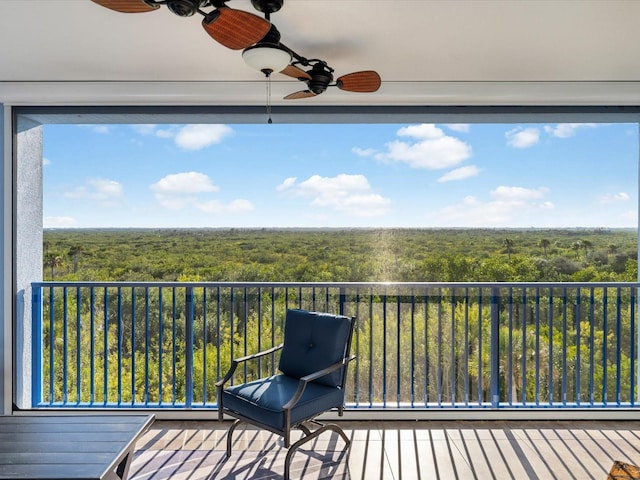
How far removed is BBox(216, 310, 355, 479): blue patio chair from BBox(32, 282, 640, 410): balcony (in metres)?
0.48

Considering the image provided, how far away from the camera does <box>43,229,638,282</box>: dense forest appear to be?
4.12 m

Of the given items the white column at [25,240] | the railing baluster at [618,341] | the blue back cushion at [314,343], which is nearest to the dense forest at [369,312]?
the railing baluster at [618,341]

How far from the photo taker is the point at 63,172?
14.9 feet

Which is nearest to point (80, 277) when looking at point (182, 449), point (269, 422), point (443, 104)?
point (182, 449)

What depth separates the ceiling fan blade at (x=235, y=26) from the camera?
150cm

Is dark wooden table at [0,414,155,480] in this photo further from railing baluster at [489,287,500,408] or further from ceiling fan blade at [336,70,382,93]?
railing baluster at [489,287,500,408]

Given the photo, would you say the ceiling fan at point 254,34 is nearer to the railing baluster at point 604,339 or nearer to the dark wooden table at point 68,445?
the dark wooden table at point 68,445

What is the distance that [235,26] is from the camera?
5.18 ft

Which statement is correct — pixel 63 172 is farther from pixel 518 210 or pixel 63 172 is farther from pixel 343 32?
pixel 518 210

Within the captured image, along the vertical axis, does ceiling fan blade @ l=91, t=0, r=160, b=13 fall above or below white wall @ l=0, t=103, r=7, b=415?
above

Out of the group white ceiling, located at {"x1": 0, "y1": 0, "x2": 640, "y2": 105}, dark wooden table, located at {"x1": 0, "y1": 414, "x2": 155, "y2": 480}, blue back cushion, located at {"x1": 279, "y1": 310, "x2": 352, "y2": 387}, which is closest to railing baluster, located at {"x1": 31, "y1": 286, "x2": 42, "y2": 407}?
dark wooden table, located at {"x1": 0, "y1": 414, "x2": 155, "y2": 480}

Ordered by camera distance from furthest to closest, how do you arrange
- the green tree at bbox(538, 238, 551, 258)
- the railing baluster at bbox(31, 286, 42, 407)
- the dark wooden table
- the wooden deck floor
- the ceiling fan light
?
the green tree at bbox(538, 238, 551, 258), the railing baluster at bbox(31, 286, 42, 407), the wooden deck floor, the ceiling fan light, the dark wooden table

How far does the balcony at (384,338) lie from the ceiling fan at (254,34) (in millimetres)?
1591

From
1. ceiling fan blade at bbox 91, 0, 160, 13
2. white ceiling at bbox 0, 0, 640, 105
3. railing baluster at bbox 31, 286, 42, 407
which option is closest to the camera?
ceiling fan blade at bbox 91, 0, 160, 13
